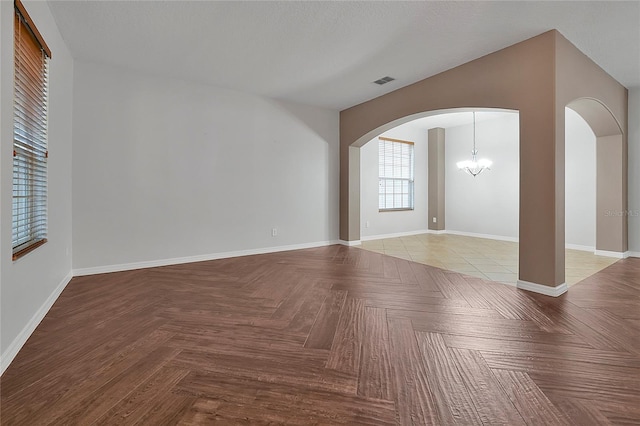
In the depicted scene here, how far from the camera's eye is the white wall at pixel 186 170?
3682 mm

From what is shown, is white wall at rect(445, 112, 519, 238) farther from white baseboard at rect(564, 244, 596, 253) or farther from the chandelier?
white baseboard at rect(564, 244, 596, 253)

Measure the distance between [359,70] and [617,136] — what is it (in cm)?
409

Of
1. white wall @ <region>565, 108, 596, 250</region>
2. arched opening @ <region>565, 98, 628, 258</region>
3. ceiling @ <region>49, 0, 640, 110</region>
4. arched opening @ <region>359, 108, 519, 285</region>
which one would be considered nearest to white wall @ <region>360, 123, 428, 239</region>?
arched opening @ <region>359, 108, 519, 285</region>

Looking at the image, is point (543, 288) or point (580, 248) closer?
point (543, 288)

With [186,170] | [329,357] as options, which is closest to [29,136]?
[186,170]

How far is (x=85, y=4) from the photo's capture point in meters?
2.59

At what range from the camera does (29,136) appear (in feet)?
7.29

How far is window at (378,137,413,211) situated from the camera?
704cm

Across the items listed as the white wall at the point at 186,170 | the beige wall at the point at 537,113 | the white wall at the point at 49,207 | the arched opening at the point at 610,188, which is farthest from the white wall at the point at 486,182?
the white wall at the point at 49,207

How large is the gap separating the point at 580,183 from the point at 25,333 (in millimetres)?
7584

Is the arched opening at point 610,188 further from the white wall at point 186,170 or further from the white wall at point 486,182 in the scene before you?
the white wall at point 186,170

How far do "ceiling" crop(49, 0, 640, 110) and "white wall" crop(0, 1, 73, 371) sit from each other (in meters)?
0.43

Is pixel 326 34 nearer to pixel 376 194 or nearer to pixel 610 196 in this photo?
pixel 376 194

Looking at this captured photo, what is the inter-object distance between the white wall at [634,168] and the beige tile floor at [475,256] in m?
Answer: 0.63
